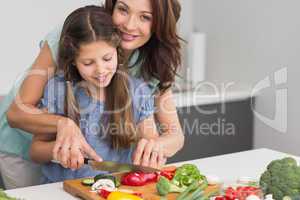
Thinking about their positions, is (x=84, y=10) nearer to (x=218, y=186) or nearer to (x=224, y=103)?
(x=218, y=186)

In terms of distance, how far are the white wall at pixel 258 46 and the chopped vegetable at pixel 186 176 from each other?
4.45 ft

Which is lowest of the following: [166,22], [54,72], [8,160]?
[8,160]

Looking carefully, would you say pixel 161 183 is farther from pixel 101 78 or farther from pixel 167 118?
pixel 167 118

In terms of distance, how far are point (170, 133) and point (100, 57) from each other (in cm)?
39

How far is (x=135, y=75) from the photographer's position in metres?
1.80

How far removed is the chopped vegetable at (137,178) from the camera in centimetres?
143

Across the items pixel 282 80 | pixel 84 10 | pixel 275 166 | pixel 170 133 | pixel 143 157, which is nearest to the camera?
pixel 275 166

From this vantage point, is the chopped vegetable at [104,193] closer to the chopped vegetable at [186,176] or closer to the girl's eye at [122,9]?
the chopped vegetable at [186,176]

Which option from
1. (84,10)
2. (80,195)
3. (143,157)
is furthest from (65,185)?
(84,10)

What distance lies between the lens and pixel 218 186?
142 cm

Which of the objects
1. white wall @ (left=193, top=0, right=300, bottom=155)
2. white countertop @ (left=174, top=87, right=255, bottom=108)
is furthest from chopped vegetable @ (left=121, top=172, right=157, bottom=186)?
white wall @ (left=193, top=0, right=300, bottom=155)

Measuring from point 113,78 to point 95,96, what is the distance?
0.08m

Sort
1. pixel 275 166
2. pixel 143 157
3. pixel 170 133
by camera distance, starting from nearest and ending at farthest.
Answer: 1. pixel 275 166
2. pixel 143 157
3. pixel 170 133

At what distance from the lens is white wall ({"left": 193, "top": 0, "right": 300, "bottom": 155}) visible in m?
2.67
